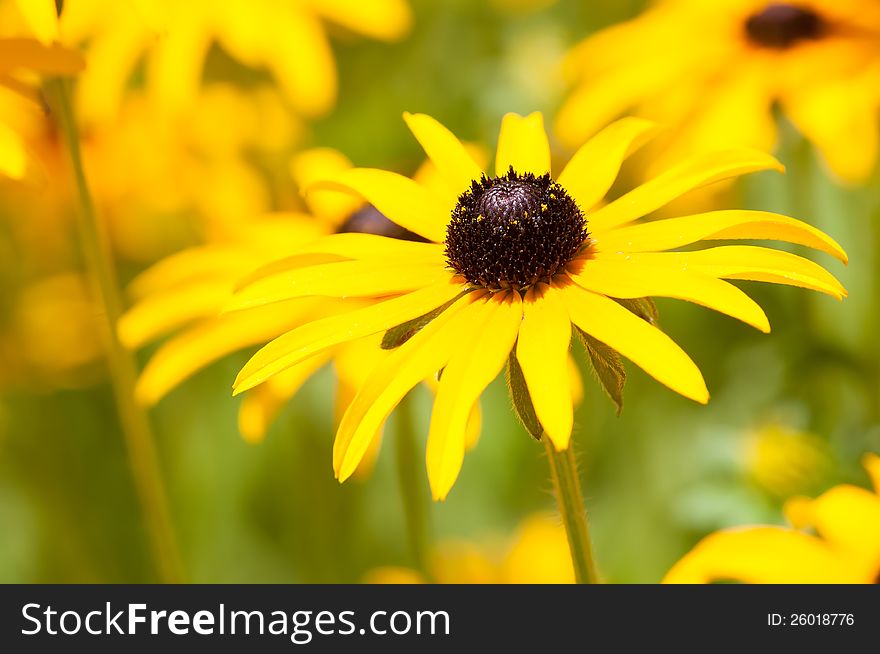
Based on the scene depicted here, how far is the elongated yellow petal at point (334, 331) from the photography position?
1.20m

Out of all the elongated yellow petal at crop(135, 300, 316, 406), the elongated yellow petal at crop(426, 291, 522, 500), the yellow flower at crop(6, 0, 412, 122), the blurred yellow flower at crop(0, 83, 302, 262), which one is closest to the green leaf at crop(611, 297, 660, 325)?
the elongated yellow petal at crop(426, 291, 522, 500)

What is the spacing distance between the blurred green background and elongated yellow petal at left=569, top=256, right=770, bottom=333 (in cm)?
75

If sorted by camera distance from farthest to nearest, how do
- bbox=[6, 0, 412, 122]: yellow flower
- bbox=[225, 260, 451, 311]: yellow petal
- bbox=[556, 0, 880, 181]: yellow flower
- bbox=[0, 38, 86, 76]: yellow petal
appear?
1. bbox=[6, 0, 412, 122]: yellow flower
2. bbox=[556, 0, 880, 181]: yellow flower
3. bbox=[0, 38, 86, 76]: yellow petal
4. bbox=[225, 260, 451, 311]: yellow petal

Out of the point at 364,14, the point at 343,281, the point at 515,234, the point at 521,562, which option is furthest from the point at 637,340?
the point at 364,14

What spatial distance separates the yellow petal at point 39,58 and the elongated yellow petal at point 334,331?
48 centimetres

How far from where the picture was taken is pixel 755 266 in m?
1.22

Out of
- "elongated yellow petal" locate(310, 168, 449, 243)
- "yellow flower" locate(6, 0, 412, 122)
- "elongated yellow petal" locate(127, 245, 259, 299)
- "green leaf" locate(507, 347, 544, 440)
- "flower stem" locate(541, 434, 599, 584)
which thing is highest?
"yellow flower" locate(6, 0, 412, 122)

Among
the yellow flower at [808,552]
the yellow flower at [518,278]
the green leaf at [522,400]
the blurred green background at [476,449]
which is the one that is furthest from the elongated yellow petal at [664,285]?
the blurred green background at [476,449]

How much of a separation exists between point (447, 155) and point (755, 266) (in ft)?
1.65

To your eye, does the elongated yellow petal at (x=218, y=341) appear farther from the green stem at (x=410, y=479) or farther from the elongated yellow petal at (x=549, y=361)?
the elongated yellow petal at (x=549, y=361)

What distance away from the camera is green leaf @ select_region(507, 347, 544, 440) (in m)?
1.18

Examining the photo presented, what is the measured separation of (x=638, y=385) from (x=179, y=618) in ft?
5.00

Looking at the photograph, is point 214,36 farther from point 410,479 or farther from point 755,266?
point 755,266

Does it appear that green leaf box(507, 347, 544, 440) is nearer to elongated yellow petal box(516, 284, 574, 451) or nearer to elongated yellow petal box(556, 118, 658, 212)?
elongated yellow petal box(516, 284, 574, 451)
